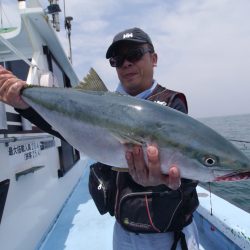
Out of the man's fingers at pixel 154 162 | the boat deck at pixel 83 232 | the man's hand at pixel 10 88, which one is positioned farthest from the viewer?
the boat deck at pixel 83 232

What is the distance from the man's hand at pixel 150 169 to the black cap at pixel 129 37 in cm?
92

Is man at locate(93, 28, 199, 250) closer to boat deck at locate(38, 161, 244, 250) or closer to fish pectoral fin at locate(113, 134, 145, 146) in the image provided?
fish pectoral fin at locate(113, 134, 145, 146)

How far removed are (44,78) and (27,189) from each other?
1.70 metres

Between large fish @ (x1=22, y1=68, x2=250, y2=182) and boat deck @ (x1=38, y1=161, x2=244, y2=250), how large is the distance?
2.51 m

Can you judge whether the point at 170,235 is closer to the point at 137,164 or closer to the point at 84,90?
the point at 137,164

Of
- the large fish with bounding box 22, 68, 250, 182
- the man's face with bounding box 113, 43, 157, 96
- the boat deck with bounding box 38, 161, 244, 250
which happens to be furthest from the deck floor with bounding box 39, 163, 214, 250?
the large fish with bounding box 22, 68, 250, 182

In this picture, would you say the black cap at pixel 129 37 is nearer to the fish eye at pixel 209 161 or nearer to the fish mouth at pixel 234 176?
the fish eye at pixel 209 161

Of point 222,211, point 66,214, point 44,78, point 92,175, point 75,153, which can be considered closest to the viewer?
point 92,175

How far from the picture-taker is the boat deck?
4.46m

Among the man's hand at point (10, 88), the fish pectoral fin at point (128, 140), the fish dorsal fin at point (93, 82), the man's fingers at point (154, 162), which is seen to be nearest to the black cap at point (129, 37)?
the fish dorsal fin at point (93, 82)

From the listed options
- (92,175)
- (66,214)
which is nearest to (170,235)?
(92,175)

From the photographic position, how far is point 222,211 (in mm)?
4430

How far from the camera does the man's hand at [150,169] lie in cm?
180

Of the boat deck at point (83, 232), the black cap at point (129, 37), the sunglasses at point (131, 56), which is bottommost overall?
the boat deck at point (83, 232)
